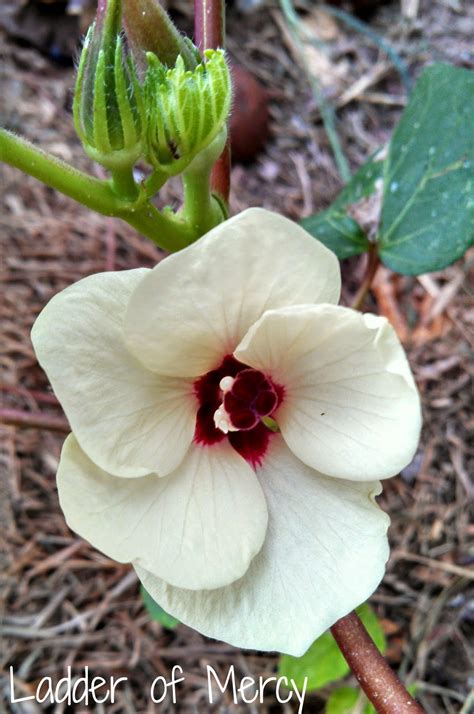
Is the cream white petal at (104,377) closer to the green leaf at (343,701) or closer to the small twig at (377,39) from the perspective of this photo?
the green leaf at (343,701)

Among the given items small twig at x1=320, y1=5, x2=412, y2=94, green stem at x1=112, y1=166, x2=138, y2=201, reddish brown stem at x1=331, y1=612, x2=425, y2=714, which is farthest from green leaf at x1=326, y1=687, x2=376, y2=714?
small twig at x1=320, y1=5, x2=412, y2=94

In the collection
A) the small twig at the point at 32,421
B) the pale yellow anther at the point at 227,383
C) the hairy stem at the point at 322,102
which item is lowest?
the small twig at the point at 32,421

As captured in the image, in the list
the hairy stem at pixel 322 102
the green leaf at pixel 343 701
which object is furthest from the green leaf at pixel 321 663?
the hairy stem at pixel 322 102

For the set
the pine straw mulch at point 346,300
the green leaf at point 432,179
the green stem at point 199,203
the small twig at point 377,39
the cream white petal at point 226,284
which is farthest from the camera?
the small twig at point 377,39

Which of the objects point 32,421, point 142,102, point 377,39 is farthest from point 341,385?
point 377,39

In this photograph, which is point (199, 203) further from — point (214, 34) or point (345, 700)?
point (345, 700)

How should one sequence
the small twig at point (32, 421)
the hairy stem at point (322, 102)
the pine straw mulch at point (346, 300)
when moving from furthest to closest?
the hairy stem at point (322, 102)
the pine straw mulch at point (346, 300)
the small twig at point (32, 421)

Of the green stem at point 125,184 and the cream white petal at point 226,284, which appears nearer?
the cream white petal at point 226,284

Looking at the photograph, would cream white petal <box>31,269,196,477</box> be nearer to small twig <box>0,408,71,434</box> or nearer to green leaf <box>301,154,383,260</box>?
small twig <box>0,408,71,434</box>
